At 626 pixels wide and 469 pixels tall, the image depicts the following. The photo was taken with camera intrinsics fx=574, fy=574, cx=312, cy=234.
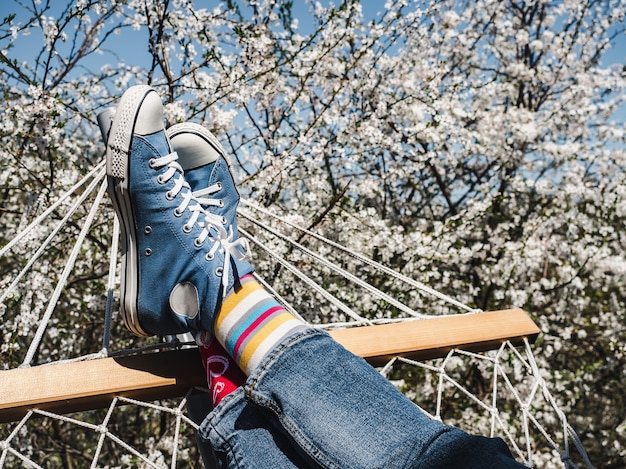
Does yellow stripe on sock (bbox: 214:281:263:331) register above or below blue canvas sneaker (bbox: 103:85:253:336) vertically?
below

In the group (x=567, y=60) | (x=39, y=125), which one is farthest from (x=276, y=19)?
(x=567, y=60)

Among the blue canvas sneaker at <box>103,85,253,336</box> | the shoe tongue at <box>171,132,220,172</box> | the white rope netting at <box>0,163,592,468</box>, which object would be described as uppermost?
the shoe tongue at <box>171,132,220,172</box>

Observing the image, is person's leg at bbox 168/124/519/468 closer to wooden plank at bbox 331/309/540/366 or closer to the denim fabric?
the denim fabric

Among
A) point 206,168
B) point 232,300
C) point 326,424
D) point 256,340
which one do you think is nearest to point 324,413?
point 326,424

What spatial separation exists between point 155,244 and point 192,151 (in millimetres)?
226

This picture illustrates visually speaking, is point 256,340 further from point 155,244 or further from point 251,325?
point 155,244

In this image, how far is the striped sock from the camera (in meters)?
0.80

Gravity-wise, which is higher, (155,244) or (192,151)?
(192,151)

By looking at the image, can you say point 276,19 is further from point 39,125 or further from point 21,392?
point 21,392

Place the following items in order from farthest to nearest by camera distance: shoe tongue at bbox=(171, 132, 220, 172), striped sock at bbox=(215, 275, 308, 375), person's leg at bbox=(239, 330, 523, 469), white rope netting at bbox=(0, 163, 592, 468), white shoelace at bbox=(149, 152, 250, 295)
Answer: white rope netting at bbox=(0, 163, 592, 468) < shoe tongue at bbox=(171, 132, 220, 172) < white shoelace at bbox=(149, 152, 250, 295) < striped sock at bbox=(215, 275, 308, 375) < person's leg at bbox=(239, 330, 523, 469)

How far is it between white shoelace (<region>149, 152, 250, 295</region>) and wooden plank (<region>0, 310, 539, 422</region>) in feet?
0.54

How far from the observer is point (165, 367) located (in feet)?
2.96

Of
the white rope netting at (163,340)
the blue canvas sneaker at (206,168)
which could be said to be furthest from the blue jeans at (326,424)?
the white rope netting at (163,340)

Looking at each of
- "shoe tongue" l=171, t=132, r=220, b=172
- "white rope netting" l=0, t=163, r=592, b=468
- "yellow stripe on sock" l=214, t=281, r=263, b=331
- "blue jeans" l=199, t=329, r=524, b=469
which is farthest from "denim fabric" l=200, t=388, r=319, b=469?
"white rope netting" l=0, t=163, r=592, b=468
